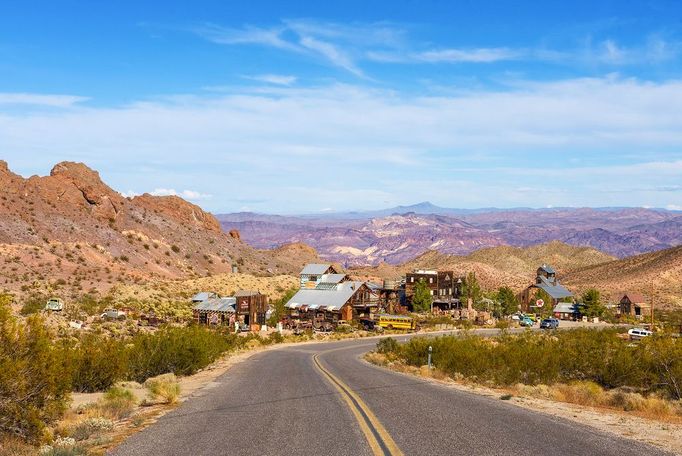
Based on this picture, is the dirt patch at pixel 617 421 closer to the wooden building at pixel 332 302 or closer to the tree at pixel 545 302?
the wooden building at pixel 332 302

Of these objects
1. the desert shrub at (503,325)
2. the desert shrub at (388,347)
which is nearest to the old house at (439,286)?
the desert shrub at (503,325)

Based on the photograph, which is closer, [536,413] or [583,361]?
[536,413]

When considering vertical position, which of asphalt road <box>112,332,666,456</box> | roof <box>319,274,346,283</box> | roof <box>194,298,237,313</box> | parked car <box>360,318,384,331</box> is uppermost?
roof <box>319,274,346,283</box>

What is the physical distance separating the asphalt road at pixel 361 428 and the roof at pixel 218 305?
55.8m

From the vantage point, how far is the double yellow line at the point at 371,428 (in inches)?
381

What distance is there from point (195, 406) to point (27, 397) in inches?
160

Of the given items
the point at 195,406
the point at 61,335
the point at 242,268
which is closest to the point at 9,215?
the point at 242,268

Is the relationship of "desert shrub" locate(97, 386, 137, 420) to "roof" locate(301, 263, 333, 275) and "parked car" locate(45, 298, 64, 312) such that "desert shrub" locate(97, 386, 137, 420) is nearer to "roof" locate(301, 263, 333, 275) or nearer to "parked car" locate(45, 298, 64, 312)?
"parked car" locate(45, 298, 64, 312)

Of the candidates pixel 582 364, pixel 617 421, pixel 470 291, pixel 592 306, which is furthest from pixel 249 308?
pixel 617 421

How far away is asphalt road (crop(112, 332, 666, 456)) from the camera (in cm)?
1002

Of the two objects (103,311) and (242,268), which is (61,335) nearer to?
(103,311)

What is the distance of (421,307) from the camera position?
10119 cm

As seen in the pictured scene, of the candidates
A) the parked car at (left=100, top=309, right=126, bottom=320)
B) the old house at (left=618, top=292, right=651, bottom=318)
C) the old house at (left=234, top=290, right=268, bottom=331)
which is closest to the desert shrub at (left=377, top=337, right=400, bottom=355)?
the old house at (left=234, top=290, right=268, bottom=331)

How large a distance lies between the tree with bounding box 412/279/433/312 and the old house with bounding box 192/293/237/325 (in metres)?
36.5
